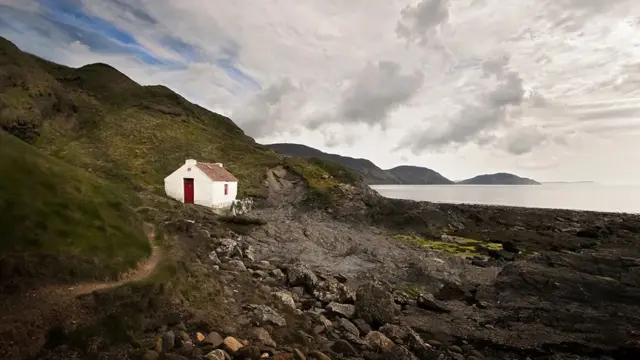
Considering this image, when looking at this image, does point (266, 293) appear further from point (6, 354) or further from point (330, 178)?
point (330, 178)

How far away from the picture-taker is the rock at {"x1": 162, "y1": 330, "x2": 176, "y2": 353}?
10.0 metres

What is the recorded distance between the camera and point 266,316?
46.6 ft

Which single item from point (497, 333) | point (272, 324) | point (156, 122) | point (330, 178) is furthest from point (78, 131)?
point (497, 333)

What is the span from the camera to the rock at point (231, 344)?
35.1 feet

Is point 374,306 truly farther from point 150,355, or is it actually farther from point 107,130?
point 107,130

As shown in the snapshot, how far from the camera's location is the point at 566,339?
710 inches

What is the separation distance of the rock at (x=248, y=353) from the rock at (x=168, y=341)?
1754 mm

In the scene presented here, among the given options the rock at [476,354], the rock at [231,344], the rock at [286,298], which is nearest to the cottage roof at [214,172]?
the rock at [286,298]

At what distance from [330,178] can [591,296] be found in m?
47.9

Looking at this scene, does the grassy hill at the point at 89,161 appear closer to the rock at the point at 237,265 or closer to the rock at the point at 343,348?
the rock at the point at 237,265

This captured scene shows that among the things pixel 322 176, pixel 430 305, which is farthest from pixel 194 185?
pixel 430 305

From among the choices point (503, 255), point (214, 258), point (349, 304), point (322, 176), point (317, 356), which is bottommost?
point (503, 255)

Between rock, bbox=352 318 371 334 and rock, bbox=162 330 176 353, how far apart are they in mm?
8540

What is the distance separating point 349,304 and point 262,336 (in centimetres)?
759
